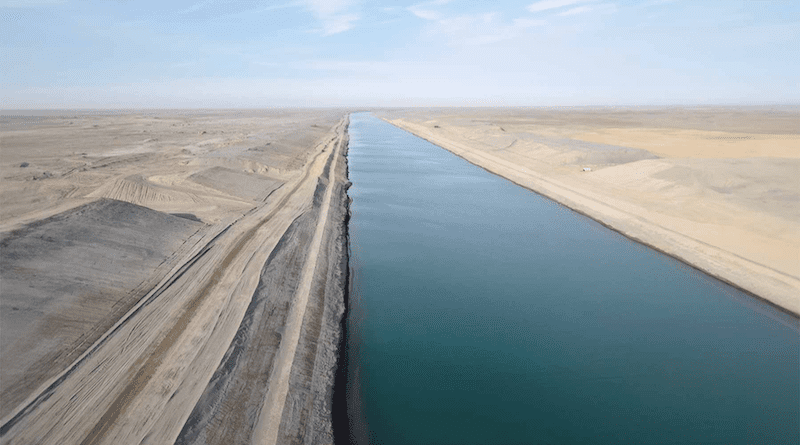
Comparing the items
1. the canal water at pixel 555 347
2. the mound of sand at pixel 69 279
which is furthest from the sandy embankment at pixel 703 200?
the mound of sand at pixel 69 279

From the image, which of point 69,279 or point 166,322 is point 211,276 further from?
point 69,279

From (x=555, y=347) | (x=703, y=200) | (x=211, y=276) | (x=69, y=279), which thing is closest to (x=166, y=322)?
(x=211, y=276)

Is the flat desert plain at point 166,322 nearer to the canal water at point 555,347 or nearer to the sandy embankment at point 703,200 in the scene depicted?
the canal water at point 555,347

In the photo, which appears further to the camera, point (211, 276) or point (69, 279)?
point (211, 276)

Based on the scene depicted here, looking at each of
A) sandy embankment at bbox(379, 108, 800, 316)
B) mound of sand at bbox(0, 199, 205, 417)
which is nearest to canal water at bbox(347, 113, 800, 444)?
sandy embankment at bbox(379, 108, 800, 316)

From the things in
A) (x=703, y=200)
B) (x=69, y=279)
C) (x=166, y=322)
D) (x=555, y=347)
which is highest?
(x=703, y=200)

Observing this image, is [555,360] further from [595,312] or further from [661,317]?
[661,317]
